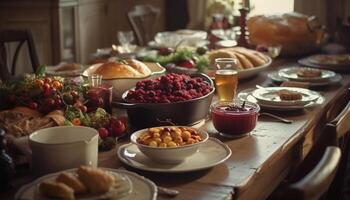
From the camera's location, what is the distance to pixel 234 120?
1851mm

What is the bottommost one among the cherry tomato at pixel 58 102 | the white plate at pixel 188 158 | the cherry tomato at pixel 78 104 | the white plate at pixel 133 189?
the white plate at pixel 188 158

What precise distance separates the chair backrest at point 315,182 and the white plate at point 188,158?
0.97 ft

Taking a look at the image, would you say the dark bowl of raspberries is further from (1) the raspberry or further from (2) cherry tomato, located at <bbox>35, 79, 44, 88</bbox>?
(2) cherry tomato, located at <bbox>35, 79, 44, 88</bbox>

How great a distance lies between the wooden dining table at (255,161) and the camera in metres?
1.46

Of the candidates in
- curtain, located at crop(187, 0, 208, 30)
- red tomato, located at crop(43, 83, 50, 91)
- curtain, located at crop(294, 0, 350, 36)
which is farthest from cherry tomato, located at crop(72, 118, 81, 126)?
curtain, located at crop(187, 0, 208, 30)

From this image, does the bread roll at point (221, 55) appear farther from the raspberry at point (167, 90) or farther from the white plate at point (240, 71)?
the raspberry at point (167, 90)

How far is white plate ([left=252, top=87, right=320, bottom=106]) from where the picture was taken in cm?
218

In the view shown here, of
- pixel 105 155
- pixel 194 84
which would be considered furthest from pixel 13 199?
pixel 194 84

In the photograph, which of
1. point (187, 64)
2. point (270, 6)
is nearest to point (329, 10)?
point (270, 6)

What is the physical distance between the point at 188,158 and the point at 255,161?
18cm

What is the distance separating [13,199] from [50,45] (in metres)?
3.36

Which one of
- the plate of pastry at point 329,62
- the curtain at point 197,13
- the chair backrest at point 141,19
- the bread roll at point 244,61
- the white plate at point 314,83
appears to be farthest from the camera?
the curtain at point 197,13

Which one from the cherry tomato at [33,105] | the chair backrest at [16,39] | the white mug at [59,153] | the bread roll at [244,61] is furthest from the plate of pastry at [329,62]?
the white mug at [59,153]

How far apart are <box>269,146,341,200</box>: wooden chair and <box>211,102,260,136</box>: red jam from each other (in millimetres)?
463
